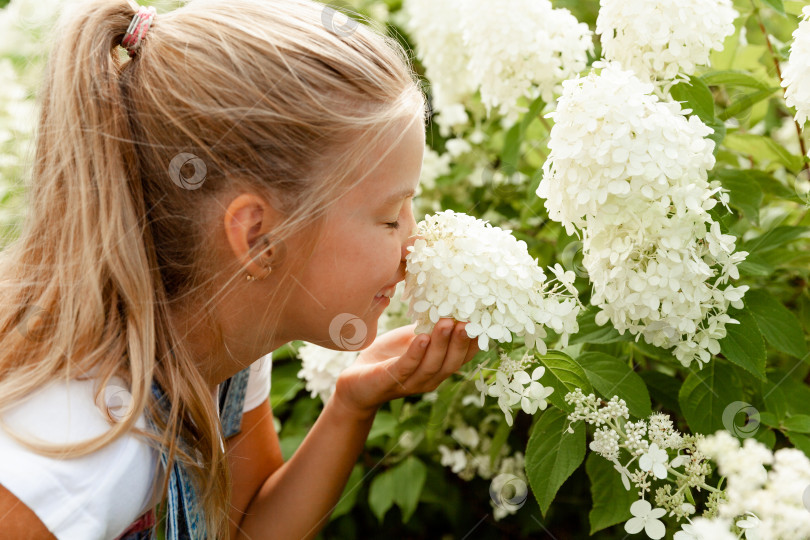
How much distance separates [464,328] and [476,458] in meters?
0.84

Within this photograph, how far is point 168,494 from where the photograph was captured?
117cm

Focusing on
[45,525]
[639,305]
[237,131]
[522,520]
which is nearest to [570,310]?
[639,305]

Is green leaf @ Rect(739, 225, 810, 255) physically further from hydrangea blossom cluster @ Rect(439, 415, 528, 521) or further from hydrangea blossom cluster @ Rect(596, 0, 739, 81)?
hydrangea blossom cluster @ Rect(439, 415, 528, 521)

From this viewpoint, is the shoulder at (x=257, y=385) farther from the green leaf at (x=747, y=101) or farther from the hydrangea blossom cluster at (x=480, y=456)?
the green leaf at (x=747, y=101)

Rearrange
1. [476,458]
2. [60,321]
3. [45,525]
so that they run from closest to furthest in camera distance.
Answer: [45,525]
[60,321]
[476,458]

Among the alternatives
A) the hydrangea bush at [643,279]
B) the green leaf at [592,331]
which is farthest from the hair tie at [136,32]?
the green leaf at [592,331]

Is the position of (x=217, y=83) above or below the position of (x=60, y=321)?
above

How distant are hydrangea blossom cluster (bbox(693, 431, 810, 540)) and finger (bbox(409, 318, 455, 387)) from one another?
0.39 m

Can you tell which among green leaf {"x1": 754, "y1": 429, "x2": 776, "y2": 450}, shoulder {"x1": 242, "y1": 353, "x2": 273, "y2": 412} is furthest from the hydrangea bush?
shoulder {"x1": 242, "y1": 353, "x2": 273, "y2": 412}

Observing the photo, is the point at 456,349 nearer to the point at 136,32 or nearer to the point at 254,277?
the point at 254,277

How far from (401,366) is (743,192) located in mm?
646

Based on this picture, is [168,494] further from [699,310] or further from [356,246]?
[699,310]

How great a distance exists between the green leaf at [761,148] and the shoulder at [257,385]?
1.05 meters

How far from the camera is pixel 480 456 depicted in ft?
6.00
